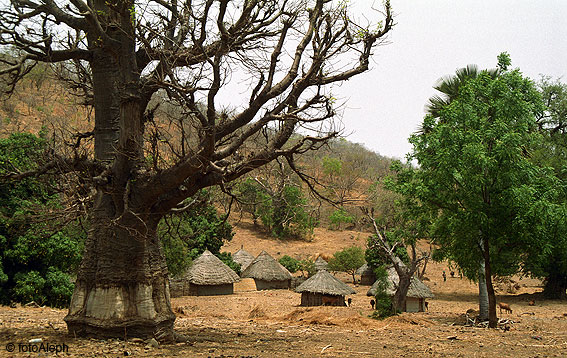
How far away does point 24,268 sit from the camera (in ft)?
40.2

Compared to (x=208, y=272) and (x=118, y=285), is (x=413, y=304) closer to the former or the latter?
(x=208, y=272)

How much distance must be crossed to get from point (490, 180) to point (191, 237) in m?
16.6

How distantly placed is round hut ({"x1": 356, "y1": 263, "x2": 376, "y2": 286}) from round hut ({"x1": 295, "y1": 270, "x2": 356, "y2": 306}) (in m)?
10.9

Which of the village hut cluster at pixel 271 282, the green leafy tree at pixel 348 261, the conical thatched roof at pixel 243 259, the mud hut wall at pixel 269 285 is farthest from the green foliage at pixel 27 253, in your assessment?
the green leafy tree at pixel 348 261

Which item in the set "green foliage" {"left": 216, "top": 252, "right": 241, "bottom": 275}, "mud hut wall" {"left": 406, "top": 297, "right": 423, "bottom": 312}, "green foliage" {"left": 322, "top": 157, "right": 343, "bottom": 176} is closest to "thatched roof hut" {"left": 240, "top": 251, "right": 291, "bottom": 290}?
"green foliage" {"left": 216, "top": 252, "right": 241, "bottom": 275}

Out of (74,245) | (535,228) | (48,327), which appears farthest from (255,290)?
(48,327)

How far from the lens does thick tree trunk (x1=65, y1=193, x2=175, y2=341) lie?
610 centimetres

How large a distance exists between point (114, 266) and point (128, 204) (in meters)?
0.83

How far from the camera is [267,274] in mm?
29719

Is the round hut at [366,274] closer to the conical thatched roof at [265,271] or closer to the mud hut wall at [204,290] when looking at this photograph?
the conical thatched roof at [265,271]

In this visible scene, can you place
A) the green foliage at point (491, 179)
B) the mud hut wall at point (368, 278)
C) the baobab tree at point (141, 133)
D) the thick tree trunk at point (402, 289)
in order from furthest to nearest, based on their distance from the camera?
the mud hut wall at point (368, 278) → the thick tree trunk at point (402, 289) → the green foliage at point (491, 179) → the baobab tree at point (141, 133)

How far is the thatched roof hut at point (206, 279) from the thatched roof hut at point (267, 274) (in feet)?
12.4

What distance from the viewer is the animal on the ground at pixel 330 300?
2144 cm

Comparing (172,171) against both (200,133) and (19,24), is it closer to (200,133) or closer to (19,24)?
(200,133)
